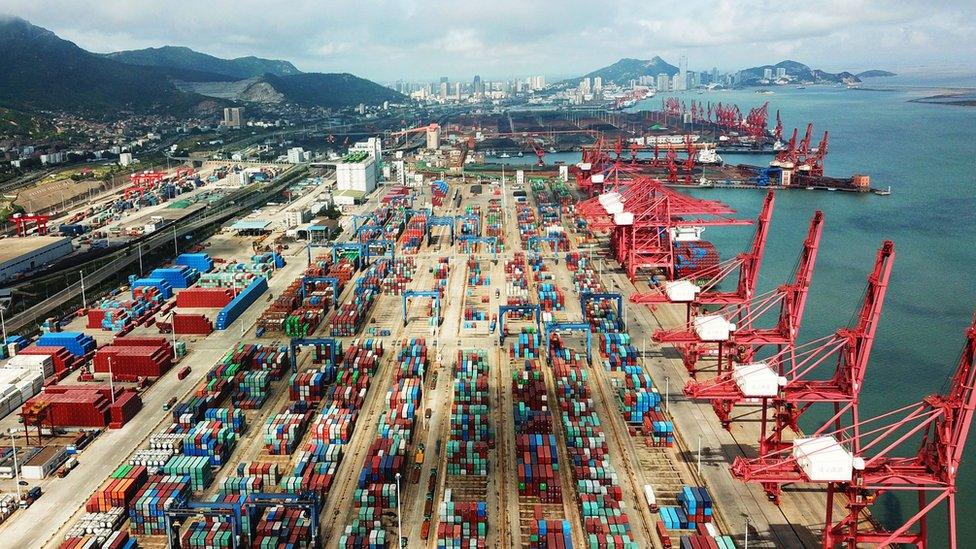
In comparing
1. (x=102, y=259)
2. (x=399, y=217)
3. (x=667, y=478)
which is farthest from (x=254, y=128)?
(x=667, y=478)

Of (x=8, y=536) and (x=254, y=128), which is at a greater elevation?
(x=254, y=128)

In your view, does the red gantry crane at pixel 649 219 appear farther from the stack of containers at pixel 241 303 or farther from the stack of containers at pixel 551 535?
the stack of containers at pixel 551 535

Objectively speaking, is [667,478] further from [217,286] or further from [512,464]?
[217,286]

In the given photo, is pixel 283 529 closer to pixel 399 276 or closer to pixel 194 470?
pixel 194 470

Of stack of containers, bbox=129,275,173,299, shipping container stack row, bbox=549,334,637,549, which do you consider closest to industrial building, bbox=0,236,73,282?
stack of containers, bbox=129,275,173,299

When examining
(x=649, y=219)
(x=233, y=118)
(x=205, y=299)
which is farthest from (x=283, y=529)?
(x=233, y=118)

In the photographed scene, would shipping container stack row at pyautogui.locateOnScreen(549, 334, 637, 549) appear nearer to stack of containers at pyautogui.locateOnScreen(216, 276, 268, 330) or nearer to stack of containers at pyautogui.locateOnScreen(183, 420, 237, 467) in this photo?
stack of containers at pyautogui.locateOnScreen(183, 420, 237, 467)

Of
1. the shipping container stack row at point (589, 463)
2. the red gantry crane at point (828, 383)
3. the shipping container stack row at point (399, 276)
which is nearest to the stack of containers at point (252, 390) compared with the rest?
the shipping container stack row at point (589, 463)
